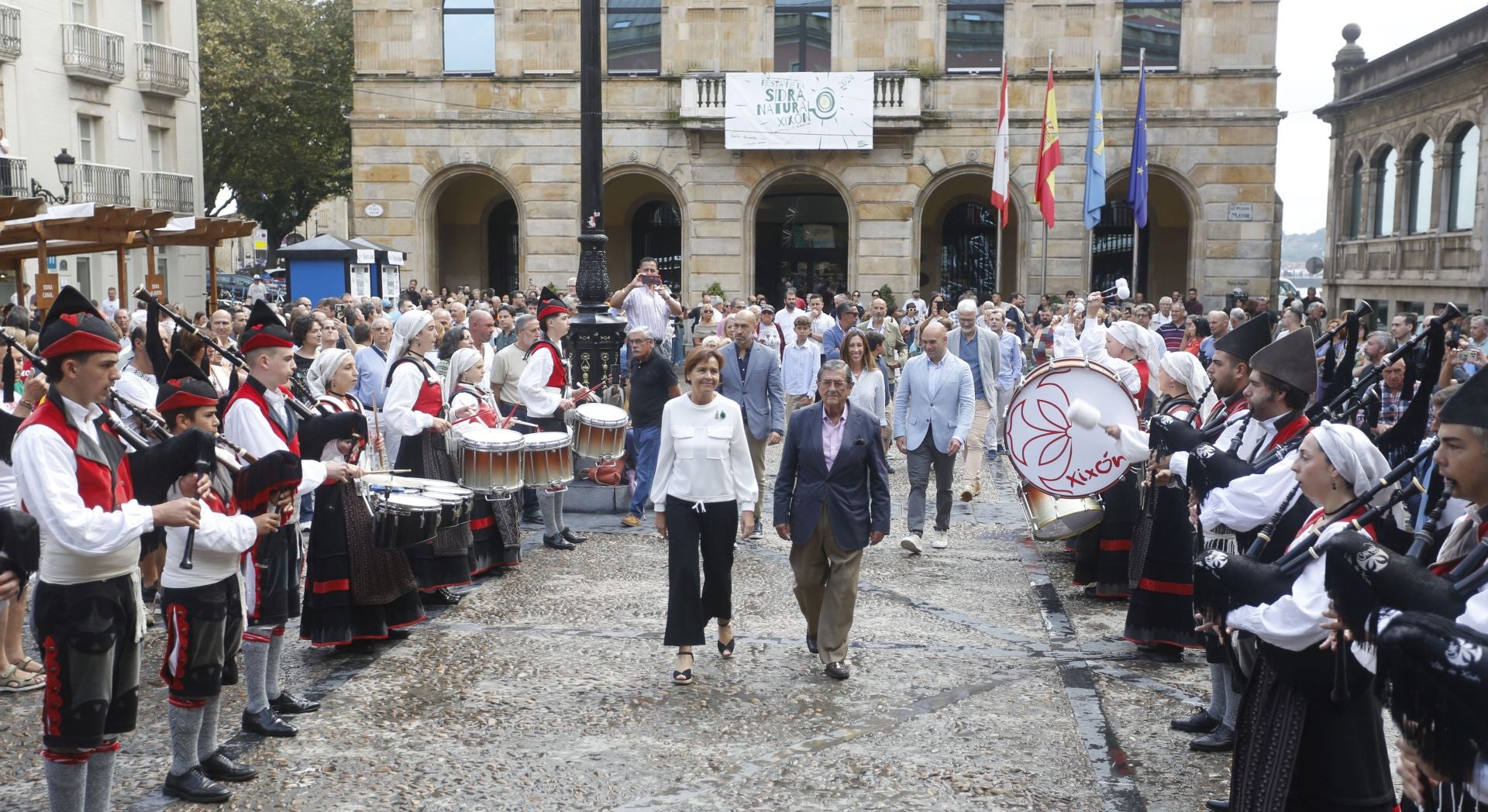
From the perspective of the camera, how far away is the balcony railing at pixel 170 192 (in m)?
33.2

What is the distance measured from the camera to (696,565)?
711cm

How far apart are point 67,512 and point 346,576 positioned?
2.84m

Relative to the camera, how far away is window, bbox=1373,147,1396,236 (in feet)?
94.8

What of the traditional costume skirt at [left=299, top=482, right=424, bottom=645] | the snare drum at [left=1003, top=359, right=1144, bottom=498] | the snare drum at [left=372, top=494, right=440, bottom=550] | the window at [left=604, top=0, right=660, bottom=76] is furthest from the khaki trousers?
the window at [left=604, top=0, right=660, bottom=76]

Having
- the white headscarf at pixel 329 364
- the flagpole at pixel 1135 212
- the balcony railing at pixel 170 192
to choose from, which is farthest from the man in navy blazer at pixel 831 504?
the balcony railing at pixel 170 192

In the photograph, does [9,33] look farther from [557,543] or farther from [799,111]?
[557,543]

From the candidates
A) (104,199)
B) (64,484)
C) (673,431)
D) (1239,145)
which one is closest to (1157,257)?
(1239,145)

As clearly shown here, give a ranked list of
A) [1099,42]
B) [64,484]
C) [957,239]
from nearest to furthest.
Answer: [64,484] → [1099,42] → [957,239]

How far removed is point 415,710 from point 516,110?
996 inches

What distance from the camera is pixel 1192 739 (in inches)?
237

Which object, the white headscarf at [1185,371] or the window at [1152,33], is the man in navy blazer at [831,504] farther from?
the window at [1152,33]

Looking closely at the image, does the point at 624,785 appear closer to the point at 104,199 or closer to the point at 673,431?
the point at 673,431

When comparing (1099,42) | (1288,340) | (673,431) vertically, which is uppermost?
(1099,42)

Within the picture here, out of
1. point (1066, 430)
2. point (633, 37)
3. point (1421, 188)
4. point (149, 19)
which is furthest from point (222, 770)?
point (149, 19)
